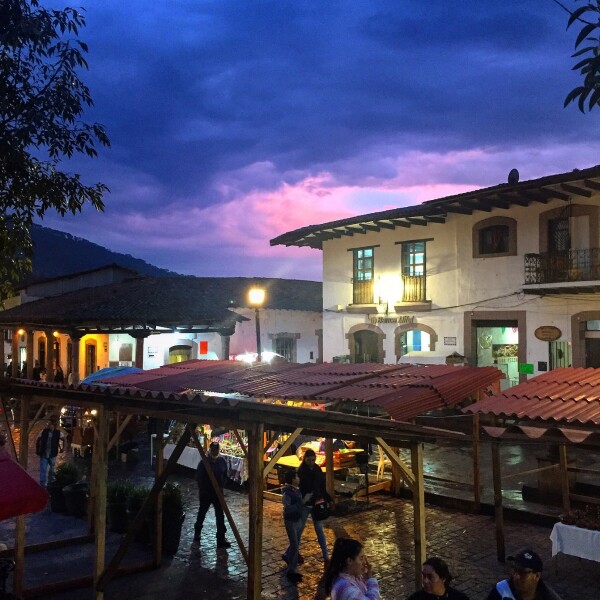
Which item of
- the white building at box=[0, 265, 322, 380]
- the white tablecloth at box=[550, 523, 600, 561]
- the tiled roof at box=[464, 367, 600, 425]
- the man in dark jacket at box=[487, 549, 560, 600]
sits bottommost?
the white tablecloth at box=[550, 523, 600, 561]

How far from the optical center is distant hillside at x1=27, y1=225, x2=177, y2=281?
4636 inches

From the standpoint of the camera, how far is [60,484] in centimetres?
1254

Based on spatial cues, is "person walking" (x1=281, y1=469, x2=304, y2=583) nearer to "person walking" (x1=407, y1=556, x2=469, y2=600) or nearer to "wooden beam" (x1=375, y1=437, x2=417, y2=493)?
"wooden beam" (x1=375, y1=437, x2=417, y2=493)

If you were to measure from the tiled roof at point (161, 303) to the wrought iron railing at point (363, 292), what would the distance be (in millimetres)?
4617

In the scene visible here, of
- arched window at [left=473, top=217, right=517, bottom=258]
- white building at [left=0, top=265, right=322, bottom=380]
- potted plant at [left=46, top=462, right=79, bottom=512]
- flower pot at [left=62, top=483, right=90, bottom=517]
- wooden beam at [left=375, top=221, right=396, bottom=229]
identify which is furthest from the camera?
wooden beam at [left=375, top=221, right=396, bottom=229]

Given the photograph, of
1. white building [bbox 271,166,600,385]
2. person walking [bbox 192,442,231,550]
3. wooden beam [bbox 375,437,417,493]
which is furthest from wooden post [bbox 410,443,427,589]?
white building [bbox 271,166,600,385]

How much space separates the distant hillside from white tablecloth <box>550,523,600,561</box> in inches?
4311

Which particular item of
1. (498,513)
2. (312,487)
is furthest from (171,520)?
(498,513)

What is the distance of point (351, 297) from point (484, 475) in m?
12.8

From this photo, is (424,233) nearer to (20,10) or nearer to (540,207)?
(540,207)

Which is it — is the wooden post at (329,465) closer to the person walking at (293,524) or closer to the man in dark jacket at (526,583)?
the person walking at (293,524)

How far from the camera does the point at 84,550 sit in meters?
10.3

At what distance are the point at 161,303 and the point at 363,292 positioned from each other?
8.49 metres

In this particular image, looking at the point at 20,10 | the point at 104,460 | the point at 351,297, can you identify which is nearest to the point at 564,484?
the point at 104,460
